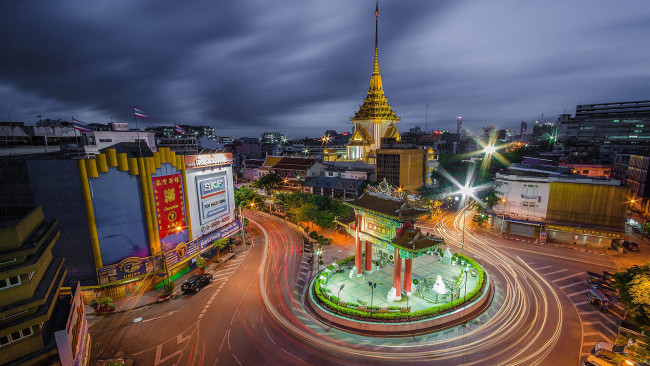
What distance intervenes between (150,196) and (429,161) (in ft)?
214

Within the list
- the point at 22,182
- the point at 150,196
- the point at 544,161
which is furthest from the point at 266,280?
the point at 544,161

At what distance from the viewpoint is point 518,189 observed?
146 feet

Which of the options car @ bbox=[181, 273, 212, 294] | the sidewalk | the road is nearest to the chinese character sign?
the sidewalk

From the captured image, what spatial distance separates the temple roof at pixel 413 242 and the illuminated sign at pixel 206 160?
974 inches

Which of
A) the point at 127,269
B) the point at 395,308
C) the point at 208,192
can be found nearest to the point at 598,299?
the point at 395,308

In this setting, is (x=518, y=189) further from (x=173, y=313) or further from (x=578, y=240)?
(x=173, y=313)

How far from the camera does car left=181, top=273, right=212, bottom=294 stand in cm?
2909

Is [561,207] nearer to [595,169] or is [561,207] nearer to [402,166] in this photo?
[402,166]

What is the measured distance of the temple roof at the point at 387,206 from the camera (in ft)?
80.0

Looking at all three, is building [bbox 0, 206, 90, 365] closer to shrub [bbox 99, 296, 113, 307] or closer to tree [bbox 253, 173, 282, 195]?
shrub [bbox 99, 296, 113, 307]

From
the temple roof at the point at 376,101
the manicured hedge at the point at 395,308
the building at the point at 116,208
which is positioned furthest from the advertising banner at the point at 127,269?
the temple roof at the point at 376,101

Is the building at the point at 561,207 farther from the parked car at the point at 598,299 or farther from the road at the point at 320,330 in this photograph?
the parked car at the point at 598,299

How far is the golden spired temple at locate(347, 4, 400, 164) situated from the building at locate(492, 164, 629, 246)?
35513 mm

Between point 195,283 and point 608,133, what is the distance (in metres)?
122
